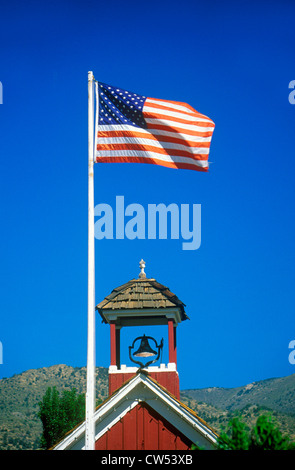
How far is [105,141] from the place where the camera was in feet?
43.1

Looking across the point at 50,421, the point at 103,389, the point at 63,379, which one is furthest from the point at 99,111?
the point at 63,379

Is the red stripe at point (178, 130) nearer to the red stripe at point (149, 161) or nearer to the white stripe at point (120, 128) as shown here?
the white stripe at point (120, 128)

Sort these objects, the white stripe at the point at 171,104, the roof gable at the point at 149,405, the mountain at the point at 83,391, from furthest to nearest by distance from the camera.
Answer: the mountain at the point at 83,391, the roof gable at the point at 149,405, the white stripe at the point at 171,104

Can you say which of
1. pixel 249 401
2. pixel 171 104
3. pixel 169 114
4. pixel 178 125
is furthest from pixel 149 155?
pixel 249 401

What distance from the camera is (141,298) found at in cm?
1728

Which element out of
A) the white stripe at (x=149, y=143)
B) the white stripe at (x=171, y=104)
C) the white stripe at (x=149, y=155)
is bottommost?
the white stripe at (x=149, y=155)

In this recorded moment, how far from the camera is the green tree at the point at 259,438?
10.2 metres

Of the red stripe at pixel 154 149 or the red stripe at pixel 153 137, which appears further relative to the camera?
the red stripe at pixel 153 137

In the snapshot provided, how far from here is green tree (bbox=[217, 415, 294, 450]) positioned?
1023 cm

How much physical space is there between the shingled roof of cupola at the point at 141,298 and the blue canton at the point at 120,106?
564 centimetres

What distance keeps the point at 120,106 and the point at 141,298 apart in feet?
19.6

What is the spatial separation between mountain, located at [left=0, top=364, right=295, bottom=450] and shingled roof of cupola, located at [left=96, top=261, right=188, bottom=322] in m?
36.5

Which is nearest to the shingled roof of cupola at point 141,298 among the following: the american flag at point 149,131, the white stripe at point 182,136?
the american flag at point 149,131

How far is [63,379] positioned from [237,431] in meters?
80.0
